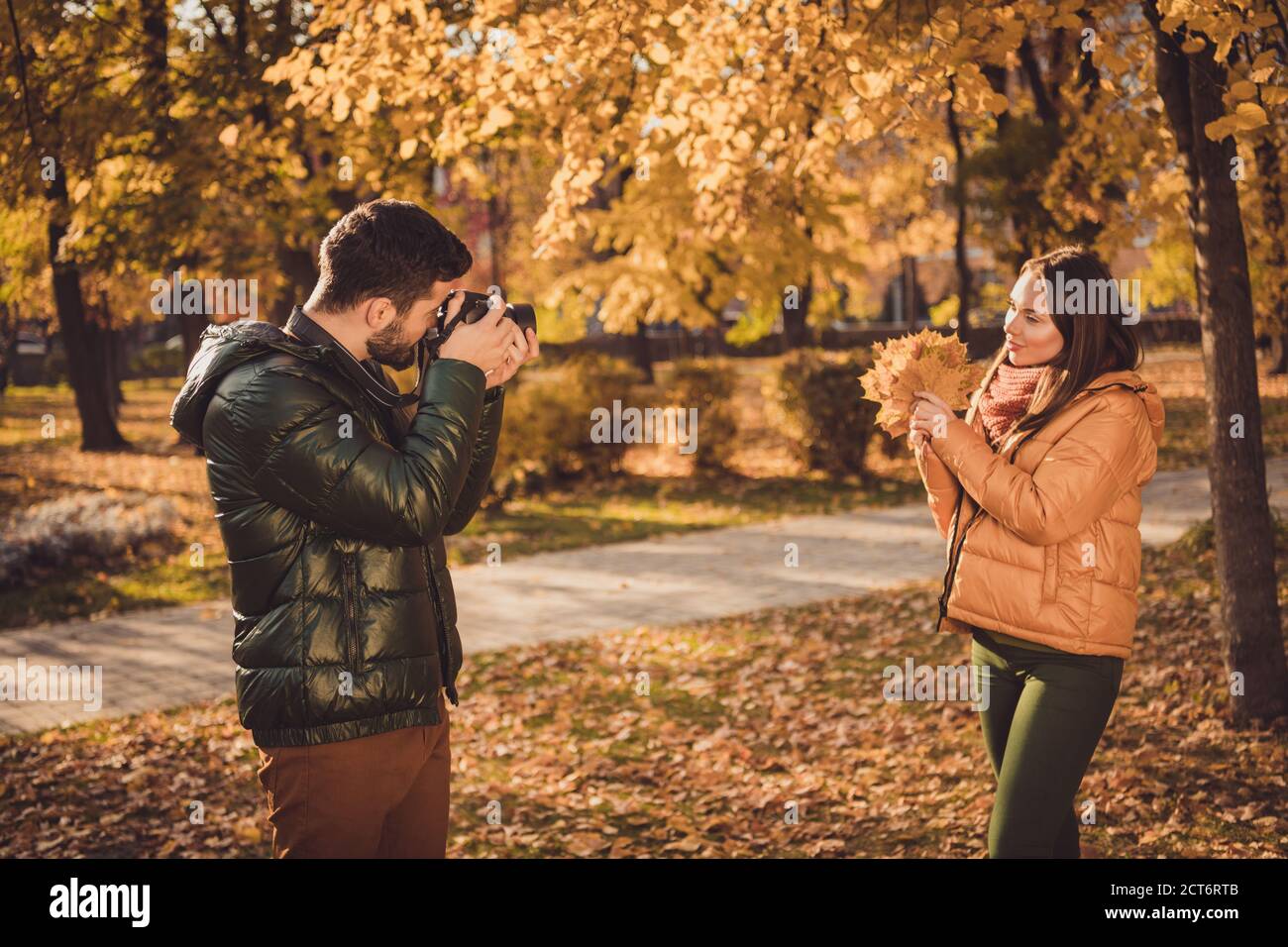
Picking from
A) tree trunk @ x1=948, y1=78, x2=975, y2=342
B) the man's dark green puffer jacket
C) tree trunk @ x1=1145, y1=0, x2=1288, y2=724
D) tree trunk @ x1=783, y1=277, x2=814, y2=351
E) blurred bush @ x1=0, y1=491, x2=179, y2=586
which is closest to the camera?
the man's dark green puffer jacket

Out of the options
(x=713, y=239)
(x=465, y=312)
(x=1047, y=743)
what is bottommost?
(x=1047, y=743)

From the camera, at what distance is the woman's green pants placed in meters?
3.19

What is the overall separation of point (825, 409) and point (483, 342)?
12.6 meters

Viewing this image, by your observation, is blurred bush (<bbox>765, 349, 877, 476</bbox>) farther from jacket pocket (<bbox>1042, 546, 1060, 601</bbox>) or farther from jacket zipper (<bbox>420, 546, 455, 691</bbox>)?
jacket zipper (<bbox>420, 546, 455, 691</bbox>)

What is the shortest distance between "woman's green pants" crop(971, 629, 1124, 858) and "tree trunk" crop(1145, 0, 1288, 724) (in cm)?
296

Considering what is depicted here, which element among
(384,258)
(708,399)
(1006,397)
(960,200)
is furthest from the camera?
(960,200)

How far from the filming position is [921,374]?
353 cm

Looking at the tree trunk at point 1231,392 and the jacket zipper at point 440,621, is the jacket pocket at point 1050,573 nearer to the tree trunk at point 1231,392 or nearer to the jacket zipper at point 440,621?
the jacket zipper at point 440,621

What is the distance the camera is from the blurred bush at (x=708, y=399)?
15.9 m

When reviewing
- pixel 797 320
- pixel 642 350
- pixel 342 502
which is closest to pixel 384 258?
pixel 342 502

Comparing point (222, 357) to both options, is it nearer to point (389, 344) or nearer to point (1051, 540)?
point (389, 344)

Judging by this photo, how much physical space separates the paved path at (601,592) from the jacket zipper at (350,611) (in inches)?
217

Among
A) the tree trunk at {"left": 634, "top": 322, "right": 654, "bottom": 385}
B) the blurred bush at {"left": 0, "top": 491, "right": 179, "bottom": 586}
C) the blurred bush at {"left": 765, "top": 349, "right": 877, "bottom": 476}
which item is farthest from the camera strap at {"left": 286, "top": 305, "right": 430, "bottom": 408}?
the tree trunk at {"left": 634, "top": 322, "right": 654, "bottom": 385}

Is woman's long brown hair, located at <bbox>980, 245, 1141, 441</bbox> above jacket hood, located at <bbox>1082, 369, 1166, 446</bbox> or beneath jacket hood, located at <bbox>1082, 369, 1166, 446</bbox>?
above
